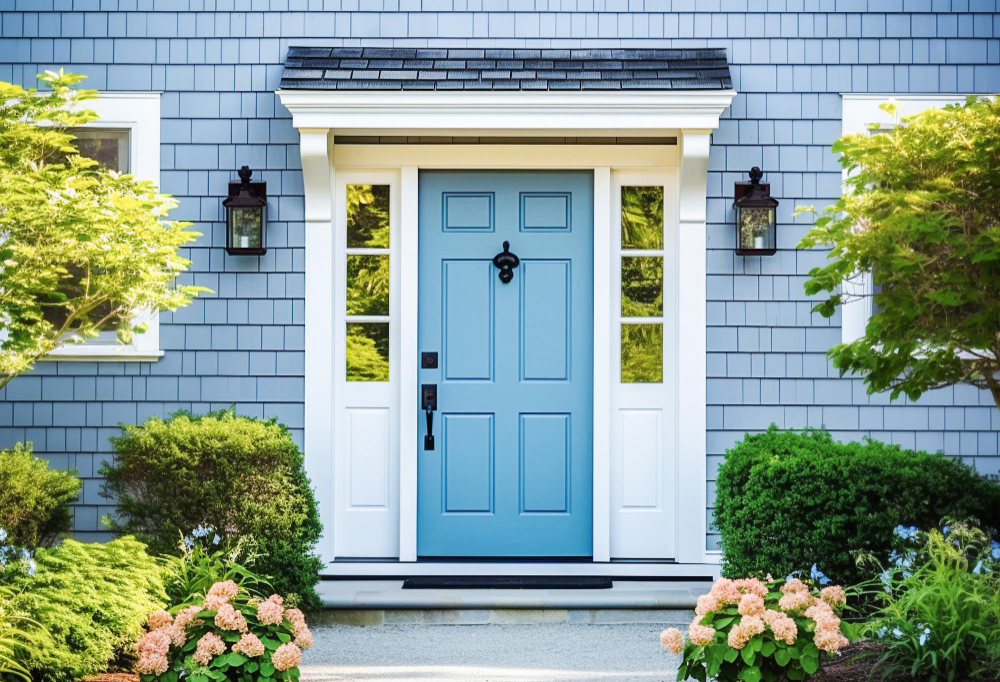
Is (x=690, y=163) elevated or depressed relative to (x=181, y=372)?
elevated

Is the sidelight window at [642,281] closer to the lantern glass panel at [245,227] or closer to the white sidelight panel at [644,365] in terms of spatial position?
the white sidelight panel at [644,365]

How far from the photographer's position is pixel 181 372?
5.76m

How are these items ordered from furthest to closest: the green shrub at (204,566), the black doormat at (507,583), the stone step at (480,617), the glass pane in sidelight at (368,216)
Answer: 1. the glass pane in sidelight at (368,216)
2. the black doormat at (507,583)
3. the stone step at (480,617)
4. the green shrub at (204,566)

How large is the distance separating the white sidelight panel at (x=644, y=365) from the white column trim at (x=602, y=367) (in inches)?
2.4

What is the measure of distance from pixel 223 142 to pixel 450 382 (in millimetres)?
1817

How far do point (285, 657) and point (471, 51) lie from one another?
3547 millimetres

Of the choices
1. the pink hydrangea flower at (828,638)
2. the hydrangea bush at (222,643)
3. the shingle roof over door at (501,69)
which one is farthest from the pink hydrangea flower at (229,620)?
the shingle roof over door at (501,69)

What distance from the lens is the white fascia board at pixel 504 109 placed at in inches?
213

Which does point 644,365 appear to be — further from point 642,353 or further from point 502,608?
point 502,608

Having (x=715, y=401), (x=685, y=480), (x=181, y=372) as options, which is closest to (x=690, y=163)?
(x=715, y=401)

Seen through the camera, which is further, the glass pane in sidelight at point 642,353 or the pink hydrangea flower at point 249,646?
the glass pane in sidelight at point 642,353

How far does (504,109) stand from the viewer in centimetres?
546

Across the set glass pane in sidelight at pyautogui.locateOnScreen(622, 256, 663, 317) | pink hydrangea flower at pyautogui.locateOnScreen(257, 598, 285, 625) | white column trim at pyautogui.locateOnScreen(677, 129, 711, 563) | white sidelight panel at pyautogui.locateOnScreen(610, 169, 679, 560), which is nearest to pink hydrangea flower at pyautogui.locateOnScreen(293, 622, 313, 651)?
pink hydrangea flower at pyautogui.locateOnScreen(257, 598, 285, 625)

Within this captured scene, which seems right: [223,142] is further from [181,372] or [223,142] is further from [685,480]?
[685,480]
